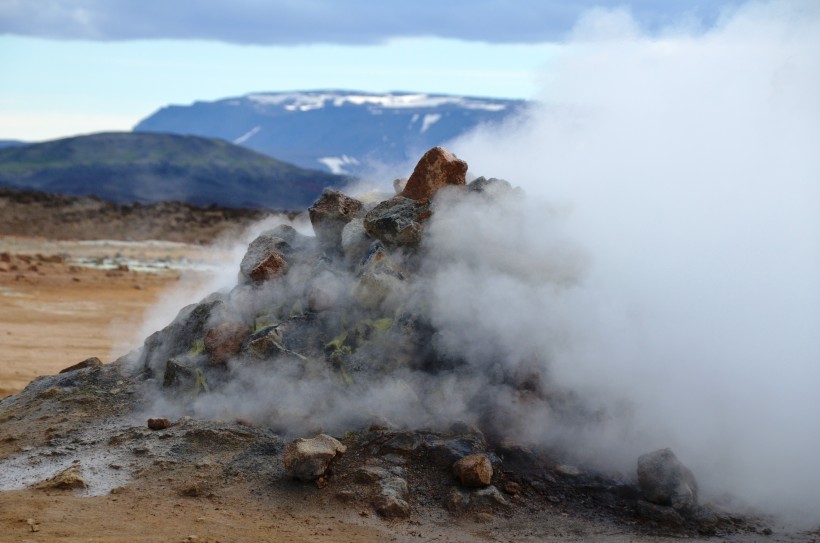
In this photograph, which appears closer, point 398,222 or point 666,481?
point 666,481

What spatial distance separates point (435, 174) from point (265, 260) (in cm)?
150

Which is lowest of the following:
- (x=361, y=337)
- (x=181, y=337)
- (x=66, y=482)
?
(x=66, y=482)

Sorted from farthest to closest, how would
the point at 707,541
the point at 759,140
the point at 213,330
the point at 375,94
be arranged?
the point at 375,94, the point at 759,140, the point at 213,330, the point at 707,541

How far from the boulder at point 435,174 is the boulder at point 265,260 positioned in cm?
115

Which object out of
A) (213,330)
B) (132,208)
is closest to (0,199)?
(132,208)

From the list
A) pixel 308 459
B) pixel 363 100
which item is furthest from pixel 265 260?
pixel 363 100

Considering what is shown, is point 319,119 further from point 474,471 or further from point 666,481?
point 666,481

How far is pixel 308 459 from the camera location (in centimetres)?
531

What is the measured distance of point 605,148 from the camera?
323 inches

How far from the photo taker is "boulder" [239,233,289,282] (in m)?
7.01

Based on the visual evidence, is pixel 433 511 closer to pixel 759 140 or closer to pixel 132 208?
pixel 759 140


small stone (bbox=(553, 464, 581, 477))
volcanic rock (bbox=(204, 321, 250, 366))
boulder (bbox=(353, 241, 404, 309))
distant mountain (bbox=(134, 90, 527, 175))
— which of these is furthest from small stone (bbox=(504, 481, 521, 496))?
distant mountain (bbox=(134, 90, 527, 175))

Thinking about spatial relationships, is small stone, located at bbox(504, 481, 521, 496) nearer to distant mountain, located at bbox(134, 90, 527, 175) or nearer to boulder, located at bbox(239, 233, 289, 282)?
boulder, located at bbox(239, 233, 289, 282)

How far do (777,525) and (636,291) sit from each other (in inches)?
78.5
